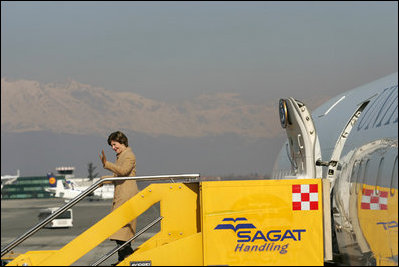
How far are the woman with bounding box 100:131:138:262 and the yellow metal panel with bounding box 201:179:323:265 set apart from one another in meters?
1.72

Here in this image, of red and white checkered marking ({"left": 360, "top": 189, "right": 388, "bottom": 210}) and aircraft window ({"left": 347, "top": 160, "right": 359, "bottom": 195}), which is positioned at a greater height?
aircraft window ({"left": 347, "top": 160, "right": 359, "bottom": 195})

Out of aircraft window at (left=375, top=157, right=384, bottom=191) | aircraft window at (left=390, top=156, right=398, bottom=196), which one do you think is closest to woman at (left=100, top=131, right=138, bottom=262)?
aircraft window at (left=375, top=157, right=384, bottom=191)

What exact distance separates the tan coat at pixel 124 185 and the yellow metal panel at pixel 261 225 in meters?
1.71

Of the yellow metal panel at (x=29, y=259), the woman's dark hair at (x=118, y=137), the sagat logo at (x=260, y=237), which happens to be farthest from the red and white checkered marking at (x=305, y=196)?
the yellow metal panel at (x=29, y=259)

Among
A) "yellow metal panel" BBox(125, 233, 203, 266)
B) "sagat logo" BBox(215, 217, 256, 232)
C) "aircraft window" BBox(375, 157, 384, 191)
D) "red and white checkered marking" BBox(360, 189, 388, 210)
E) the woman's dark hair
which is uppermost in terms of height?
the woman's dark hair

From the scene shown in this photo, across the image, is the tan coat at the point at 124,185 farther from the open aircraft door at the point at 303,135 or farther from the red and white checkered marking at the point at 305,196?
the red and white checkered marking at the point at 305,196

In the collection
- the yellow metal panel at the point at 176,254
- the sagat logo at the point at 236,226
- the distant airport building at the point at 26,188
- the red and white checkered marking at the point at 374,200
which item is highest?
the distant airport building at the point at 26,188

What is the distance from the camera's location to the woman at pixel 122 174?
360 inches

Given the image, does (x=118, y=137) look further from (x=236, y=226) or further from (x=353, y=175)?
(x=353, y=175)

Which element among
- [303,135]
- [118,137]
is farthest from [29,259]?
[303,135]

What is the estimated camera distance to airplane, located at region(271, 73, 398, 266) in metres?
7.13

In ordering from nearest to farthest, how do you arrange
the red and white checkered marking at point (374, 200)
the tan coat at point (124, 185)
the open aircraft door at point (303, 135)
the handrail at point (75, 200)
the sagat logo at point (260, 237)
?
the red and white checkered marking at point (374, 200), the sagat logo at point (260, 237), the handrail at point (75, 200), the tan coat at point (124, 185), the open aircraft door at point (303, 135)

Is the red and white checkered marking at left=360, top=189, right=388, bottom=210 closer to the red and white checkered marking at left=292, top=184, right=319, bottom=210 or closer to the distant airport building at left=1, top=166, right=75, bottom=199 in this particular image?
the red and white checkered marking at left=292, top=184, right=319, bottom=210

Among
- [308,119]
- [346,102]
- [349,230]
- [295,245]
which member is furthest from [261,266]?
[346,102]
